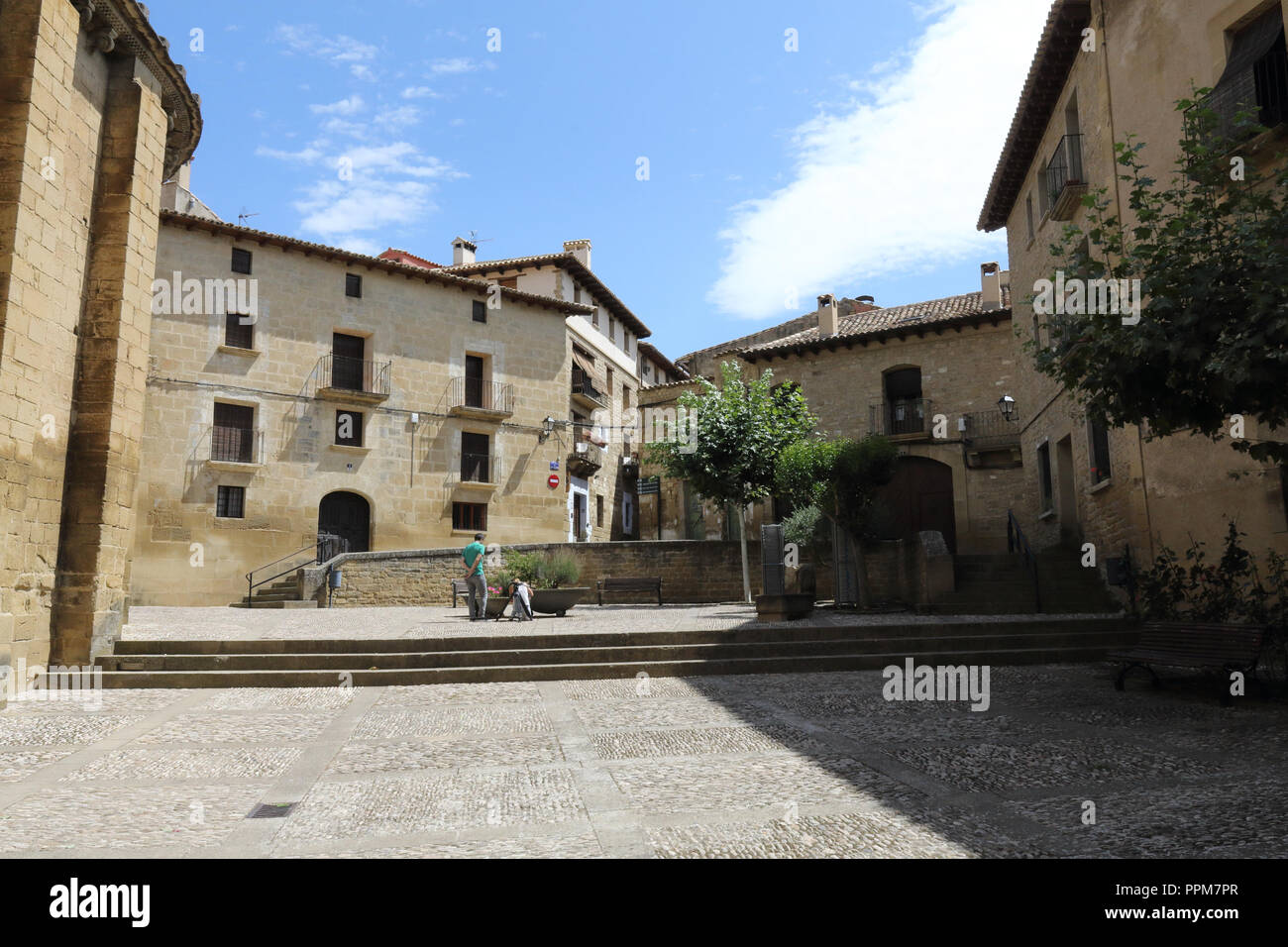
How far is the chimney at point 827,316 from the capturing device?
26.3 metres

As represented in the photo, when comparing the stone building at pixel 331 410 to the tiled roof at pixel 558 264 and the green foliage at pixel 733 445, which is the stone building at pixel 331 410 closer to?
the tiled roof at pixel 558 264

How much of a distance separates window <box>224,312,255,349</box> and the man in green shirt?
12.2 m

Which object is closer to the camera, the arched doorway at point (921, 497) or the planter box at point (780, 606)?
the planter box at point (780, 606)

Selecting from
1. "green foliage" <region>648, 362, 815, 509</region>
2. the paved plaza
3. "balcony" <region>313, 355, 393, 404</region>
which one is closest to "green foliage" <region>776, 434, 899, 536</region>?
"green foliage" <region>648, 362, 815, 509</region>

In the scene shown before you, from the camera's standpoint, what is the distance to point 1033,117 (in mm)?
14891

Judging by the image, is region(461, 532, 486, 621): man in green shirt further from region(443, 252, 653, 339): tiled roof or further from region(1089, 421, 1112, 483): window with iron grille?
region(443, 252, 653, 339): tiled roof

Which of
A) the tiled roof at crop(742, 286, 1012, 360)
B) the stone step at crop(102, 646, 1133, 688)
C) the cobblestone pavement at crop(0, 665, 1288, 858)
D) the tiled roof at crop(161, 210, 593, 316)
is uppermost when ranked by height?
the tiled roof at crop(161, 210, 593, 316)

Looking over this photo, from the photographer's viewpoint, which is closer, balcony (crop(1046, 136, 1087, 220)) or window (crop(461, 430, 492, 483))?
balcony (crop(1046, 136, 1087, 220))

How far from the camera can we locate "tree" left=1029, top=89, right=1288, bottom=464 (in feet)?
19.0

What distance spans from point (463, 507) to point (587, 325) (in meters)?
8.70

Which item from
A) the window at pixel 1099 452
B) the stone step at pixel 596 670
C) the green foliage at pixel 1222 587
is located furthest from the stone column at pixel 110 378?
the window at pixel 1099 452

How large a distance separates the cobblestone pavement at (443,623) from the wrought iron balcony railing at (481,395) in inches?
410
